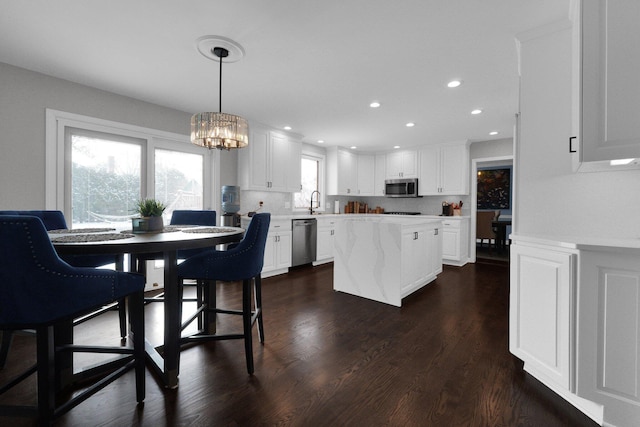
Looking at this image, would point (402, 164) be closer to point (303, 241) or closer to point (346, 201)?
point (346, 201)

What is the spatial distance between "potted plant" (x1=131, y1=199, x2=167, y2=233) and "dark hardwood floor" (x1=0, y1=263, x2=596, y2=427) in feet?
3.02

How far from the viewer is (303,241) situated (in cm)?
480

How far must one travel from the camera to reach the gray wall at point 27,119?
260 cm

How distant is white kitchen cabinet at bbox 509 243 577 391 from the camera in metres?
1.42

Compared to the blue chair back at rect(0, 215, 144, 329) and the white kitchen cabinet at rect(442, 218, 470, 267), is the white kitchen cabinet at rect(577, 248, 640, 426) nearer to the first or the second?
the blue chair back at rect(0, 215, 144, 329)

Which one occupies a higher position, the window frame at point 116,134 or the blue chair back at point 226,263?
the window frame at point 116,134

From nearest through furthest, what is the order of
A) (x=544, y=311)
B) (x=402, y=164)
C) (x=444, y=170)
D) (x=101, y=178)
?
(x=544, y=311)
(x=101, y=178)
(x=444, y=170)
(x=402, y=164)

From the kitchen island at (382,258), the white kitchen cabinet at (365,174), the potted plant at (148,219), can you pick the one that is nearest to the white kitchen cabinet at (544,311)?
the kitchen island at (382,258)

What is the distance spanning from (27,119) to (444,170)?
5991 millimetres

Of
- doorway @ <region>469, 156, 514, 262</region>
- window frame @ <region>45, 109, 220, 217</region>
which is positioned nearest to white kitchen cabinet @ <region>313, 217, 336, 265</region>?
window frame @ <region>45, 109, 220, 217</region>

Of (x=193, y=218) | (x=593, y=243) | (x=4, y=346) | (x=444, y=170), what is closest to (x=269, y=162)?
(x=193, y=218)

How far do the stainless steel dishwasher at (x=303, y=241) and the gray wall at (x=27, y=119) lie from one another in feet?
9.67

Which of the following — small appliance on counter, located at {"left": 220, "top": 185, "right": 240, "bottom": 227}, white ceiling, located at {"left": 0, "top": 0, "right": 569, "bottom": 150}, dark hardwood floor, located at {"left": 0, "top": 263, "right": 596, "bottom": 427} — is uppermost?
white ceiling, located at {"left": 0, "top": 0, "right": 569, "bottom": 150}

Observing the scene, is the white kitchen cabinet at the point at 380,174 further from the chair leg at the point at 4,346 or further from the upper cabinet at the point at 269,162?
the chair leg at the point at 4,346
